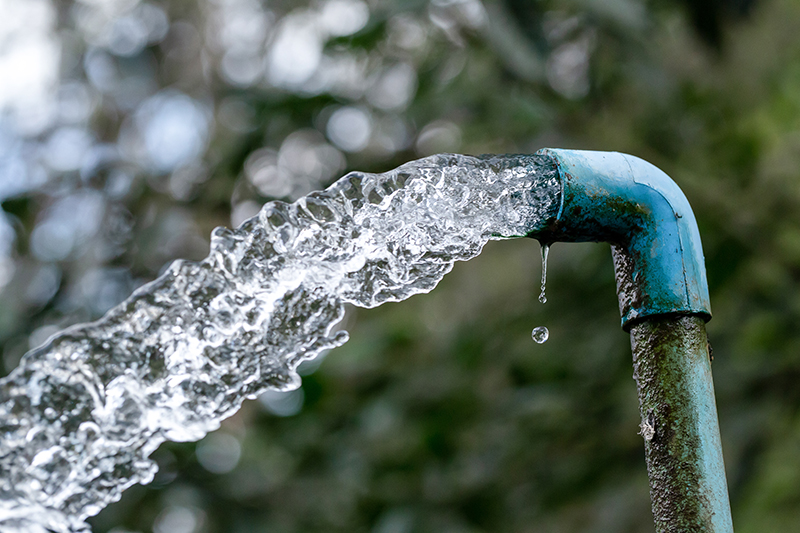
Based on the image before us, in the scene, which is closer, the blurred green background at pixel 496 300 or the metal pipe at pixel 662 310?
the metal pipe at pixel 662 310

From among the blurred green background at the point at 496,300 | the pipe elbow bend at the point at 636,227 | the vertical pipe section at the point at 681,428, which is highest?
the blurred green background at the point at 496,300

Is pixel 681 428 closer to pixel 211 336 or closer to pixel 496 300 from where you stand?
pixel 211 336

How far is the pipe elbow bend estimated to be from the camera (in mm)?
434

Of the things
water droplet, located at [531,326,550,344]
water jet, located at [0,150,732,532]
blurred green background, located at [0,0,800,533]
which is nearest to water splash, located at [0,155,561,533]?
water jet, located at [0,150,732,532]

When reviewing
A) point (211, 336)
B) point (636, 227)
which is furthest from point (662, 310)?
point (211, 336)

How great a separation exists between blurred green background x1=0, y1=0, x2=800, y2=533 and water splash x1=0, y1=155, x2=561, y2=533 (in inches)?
22.8

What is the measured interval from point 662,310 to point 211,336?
34cm

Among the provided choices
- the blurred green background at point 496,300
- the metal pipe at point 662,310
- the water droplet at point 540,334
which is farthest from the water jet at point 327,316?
the blurred green background at point 496,300

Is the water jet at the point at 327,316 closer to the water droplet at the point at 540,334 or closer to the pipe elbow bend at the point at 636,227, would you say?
the pipe elbow bend at the point at 636,227

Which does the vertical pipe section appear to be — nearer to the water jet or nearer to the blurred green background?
the water jet

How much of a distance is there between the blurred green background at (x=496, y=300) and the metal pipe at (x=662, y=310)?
608mm

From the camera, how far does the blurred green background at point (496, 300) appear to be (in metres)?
1.19

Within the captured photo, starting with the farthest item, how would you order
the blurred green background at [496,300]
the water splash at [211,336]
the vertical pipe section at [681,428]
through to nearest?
the blurred green background at [496,300] → the water splash at [211,336] → the vertical pipe section at [681,428]

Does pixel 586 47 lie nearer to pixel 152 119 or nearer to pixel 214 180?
Result: pixel 214 180
